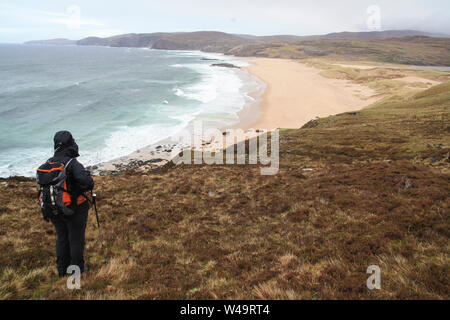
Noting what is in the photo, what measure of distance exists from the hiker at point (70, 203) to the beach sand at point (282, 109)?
18.4 m

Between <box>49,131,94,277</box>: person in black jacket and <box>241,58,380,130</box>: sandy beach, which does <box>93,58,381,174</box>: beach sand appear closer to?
<box>241,58,380,130</box>: sandy beach

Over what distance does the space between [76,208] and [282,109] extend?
45.1 metres

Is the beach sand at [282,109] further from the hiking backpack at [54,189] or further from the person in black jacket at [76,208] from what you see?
the hiking backpack at [54,189]

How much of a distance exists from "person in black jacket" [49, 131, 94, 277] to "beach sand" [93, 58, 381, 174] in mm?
18348

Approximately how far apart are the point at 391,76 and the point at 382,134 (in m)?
74.2

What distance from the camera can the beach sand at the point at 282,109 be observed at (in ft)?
85.8

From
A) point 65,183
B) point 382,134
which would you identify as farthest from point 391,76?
point 65,183

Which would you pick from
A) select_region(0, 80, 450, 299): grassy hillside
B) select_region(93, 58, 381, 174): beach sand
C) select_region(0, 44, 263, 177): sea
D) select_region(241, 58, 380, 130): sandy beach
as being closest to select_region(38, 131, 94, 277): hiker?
→ select_region(0, 80, 450, 299): grassy hillside

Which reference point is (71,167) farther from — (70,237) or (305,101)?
(305,101)

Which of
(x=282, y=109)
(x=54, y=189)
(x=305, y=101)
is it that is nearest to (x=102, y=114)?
(x=282, y=109)

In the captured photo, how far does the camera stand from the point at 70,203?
4.86m

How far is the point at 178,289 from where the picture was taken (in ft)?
15.9

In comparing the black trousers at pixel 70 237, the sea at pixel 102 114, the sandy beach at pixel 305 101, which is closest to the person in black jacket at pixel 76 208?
the black trousers at pixel 70 237
